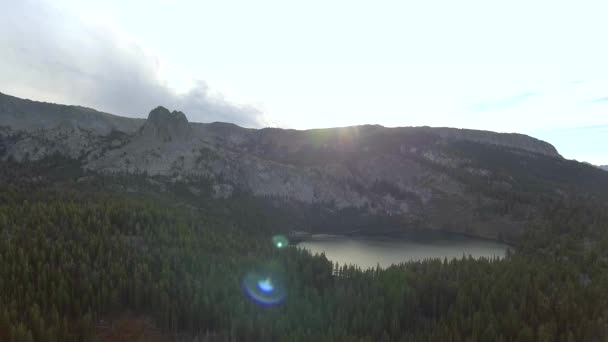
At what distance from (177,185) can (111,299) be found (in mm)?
120054

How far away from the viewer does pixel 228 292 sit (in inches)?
1686

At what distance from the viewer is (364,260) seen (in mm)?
101250

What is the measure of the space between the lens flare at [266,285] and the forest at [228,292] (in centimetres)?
58

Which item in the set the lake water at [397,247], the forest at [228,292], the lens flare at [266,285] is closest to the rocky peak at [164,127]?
the lake water at [397,247]

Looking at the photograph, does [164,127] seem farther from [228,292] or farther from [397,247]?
[228,292]

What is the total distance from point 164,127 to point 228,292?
502 ft

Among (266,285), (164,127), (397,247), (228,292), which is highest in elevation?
(164,127)

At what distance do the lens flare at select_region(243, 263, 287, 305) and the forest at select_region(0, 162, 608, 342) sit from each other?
1.89 feet

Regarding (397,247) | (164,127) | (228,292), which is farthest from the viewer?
(164,127)

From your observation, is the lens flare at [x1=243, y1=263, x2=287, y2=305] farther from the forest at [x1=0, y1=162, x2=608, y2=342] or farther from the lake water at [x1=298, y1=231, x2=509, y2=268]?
the lake water at [x1=298, y1=231, x2=509, y2=268]

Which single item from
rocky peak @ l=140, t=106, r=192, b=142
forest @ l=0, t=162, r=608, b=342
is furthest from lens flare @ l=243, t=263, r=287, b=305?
rocky peak @ l=140, t=106, r=192, b=142

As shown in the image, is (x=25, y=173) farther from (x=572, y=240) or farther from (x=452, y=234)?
(x=572, y=240)

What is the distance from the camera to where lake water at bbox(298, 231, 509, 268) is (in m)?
105

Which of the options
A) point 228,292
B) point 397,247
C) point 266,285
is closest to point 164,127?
point 397,247
